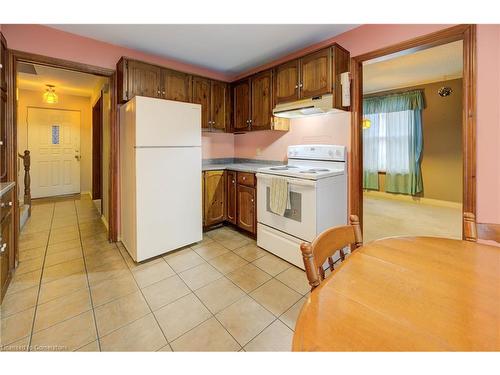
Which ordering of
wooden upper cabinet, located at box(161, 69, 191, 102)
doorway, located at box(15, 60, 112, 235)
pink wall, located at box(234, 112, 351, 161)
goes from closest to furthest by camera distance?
pink wall, located at box(234, 112, 351, 161) < wooden upper cabinet, located at box(161, 69, 191, 102) < doorway, located at box(15, 60, 112, 235)

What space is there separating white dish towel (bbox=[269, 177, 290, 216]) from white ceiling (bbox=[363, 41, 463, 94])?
1972 millimetres

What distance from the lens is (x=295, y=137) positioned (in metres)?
3.16

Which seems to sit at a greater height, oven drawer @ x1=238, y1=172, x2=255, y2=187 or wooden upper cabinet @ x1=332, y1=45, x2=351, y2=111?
wooden upper cabinet @ x1=332, y1=45, x2=351, y2=111

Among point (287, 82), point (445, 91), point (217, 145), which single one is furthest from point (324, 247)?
point (445, 91)

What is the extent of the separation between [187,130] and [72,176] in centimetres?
462

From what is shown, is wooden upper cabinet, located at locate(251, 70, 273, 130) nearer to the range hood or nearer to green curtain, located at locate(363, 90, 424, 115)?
the range hood

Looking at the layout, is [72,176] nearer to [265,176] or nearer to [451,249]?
[265,176]

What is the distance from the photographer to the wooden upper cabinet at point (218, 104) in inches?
137

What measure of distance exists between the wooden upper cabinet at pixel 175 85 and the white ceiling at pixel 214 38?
0.85 ft

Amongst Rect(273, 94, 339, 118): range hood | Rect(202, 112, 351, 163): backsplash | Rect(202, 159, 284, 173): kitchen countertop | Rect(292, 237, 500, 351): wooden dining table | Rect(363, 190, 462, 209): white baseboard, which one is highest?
Rect(273, 94, 339, 118): range hood

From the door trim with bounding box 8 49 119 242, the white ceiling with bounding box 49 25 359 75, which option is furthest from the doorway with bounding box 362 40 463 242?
the door trim with bounding box 8 49 119 242

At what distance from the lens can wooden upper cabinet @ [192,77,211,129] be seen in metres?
3.26

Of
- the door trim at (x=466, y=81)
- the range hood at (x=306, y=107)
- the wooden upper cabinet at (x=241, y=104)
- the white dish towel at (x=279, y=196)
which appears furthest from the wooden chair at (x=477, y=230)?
the wooden upper cabinet at (x=241, y=104)

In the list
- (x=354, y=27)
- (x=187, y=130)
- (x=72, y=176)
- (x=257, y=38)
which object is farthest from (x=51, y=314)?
(x=72, y=176)
